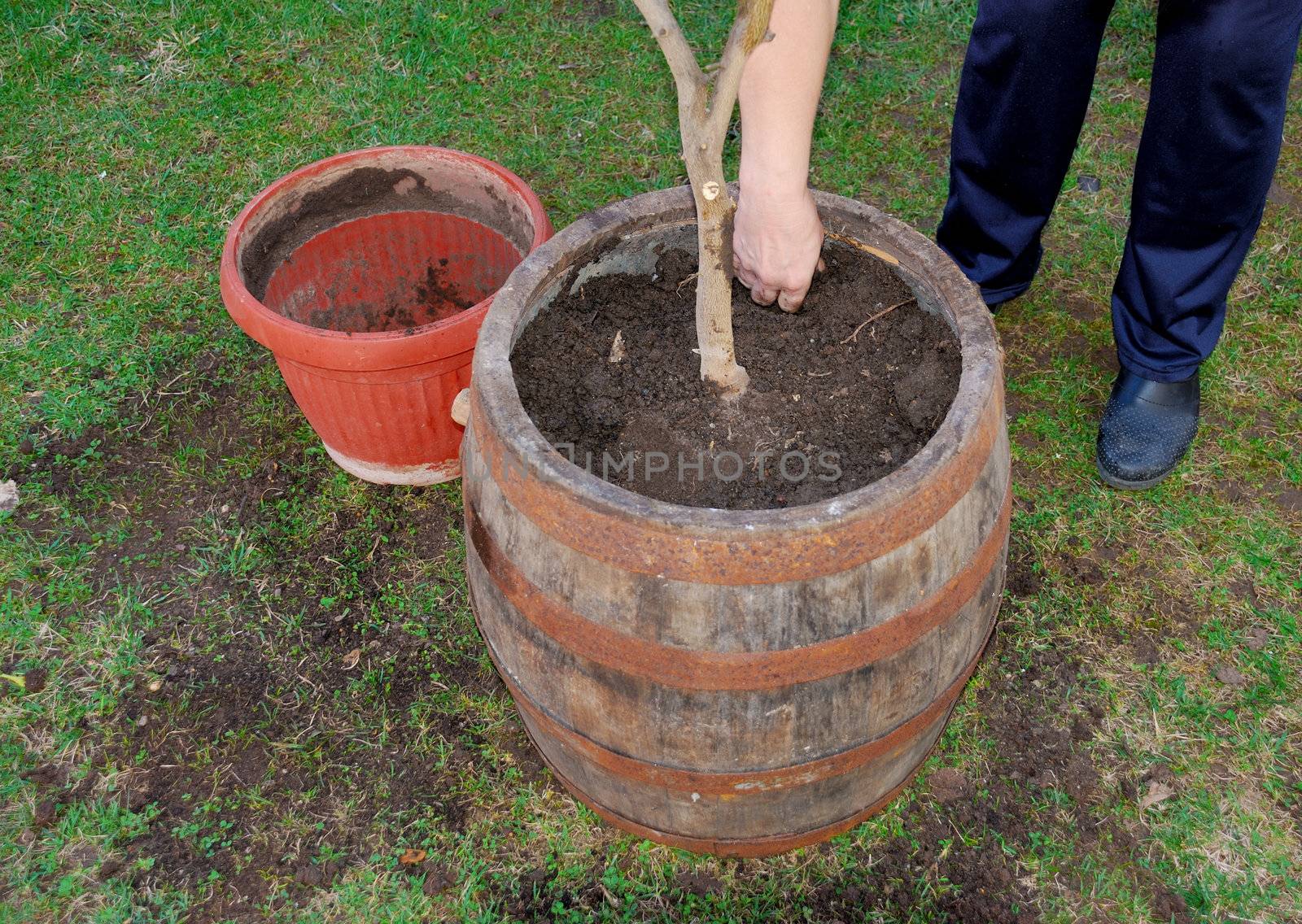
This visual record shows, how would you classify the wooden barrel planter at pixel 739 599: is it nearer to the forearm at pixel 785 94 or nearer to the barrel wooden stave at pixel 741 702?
the barrel wooden stave at pixel 741 702

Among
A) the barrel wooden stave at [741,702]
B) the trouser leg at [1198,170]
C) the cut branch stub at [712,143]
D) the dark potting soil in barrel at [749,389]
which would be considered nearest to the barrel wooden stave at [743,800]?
the barrel wooden stave at [741,702]

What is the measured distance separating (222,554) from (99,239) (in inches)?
60.7

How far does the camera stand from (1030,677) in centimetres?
259

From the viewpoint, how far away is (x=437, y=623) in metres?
2.71

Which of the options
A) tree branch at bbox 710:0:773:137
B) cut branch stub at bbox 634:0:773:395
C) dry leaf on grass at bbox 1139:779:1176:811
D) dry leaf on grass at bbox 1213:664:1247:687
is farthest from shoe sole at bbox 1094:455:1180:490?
tree branch at bbox 710:0:773:137

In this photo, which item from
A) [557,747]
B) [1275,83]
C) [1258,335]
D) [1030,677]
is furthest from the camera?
[1258,335]

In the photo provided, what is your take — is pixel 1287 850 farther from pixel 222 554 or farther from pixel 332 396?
pixel 222 554

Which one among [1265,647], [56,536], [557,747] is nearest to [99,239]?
[56,536]

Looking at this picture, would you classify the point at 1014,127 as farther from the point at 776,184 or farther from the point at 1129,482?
the point at 776,184

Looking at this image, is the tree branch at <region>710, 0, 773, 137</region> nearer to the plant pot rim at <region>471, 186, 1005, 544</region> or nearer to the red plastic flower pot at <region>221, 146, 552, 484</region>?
the plant pot rim at <region>471, 186, 1005, 544</region>

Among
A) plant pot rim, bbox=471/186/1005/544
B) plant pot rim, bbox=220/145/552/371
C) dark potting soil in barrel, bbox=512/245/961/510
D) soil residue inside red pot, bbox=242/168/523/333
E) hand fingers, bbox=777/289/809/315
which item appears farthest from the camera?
soil residue inside red pot, bbox=242/168/523/333

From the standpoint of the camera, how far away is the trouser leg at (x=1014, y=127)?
2.61 meters

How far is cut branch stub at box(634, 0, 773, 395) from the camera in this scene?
160 cm

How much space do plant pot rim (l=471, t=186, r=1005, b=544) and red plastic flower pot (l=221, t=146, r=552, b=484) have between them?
19.0 inches
